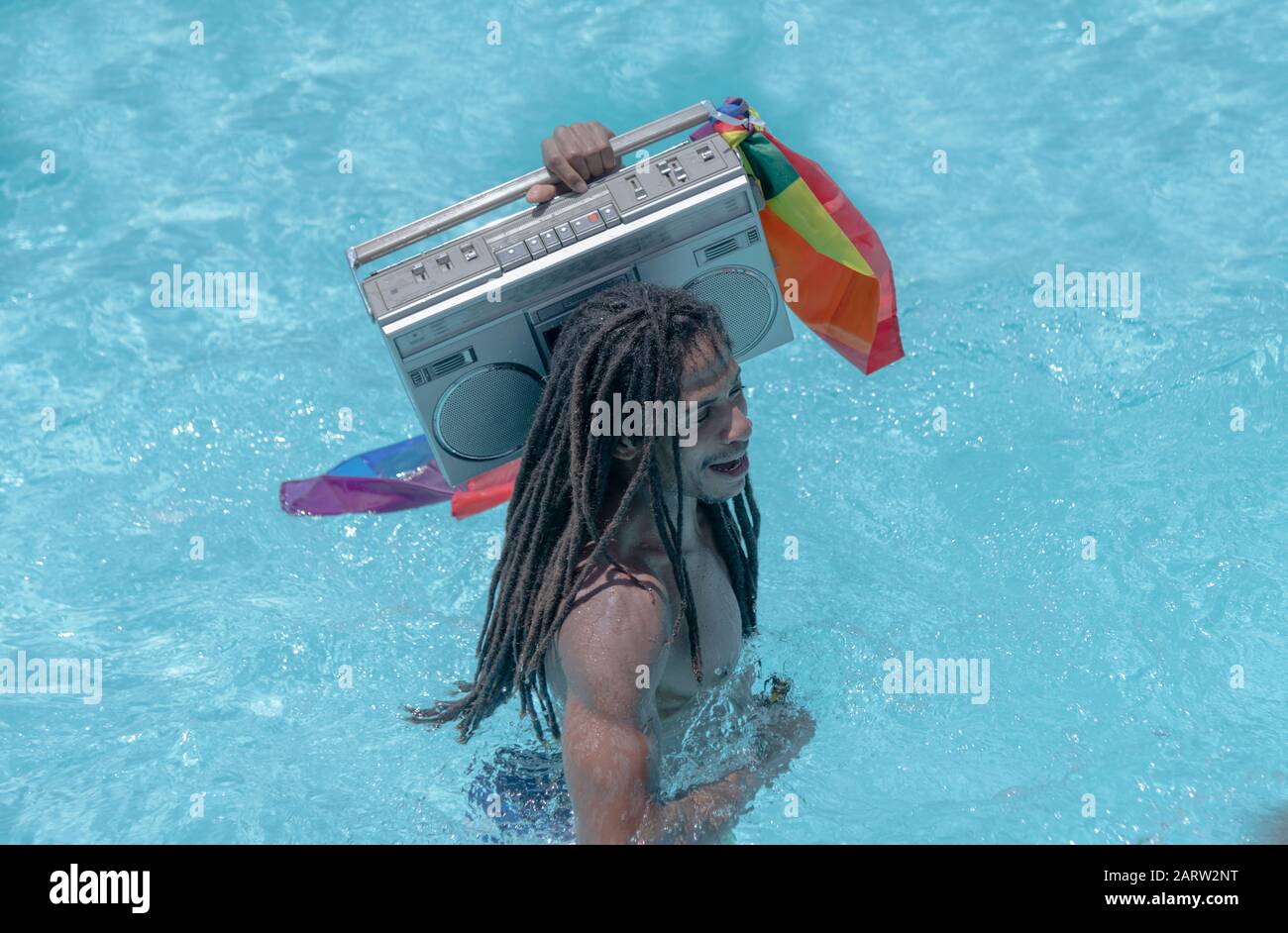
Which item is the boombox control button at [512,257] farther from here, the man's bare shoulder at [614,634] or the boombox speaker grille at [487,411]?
the man's bare shoulder at [614,634]

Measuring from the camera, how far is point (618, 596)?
7.71 feet

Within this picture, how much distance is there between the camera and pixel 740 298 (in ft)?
8.48

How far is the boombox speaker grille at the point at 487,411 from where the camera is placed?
2.48 meters

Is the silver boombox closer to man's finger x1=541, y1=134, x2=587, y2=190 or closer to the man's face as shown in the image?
man's finger x1=541, y1=134, x2=587, y2=190

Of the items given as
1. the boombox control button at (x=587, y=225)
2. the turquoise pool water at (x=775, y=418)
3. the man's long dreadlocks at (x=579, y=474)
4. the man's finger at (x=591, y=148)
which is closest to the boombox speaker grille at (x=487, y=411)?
the man's long dreadlocks at (x=579, y=474)

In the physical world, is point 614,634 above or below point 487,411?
below

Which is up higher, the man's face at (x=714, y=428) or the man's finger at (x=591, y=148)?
the man's finger at (x=591, y=148)

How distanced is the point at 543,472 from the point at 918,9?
412cm

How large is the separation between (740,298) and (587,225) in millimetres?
349

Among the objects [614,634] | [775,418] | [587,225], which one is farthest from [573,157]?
[775,418]

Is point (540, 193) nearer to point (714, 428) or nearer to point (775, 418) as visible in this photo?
point (714, 428)

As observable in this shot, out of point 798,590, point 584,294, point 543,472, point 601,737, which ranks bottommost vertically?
point 798,590
